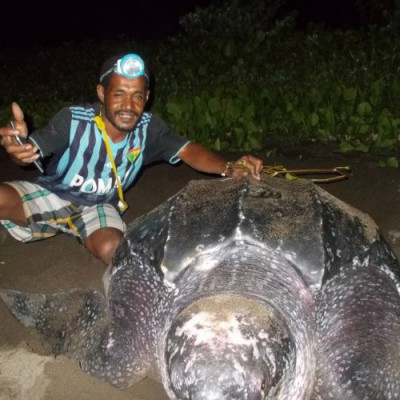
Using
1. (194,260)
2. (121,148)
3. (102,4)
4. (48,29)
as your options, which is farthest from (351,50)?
(102,4)

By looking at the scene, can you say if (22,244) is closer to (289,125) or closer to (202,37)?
(289,125)

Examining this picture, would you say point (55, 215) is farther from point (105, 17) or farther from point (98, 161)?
point (105, 17)

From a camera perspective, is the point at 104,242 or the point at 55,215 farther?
the point at 55,215

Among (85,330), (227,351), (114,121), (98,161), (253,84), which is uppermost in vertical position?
(114,121)

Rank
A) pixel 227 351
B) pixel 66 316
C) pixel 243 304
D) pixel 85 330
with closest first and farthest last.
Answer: pixel 227 351
pixel 243 304
pixel 85 330
pixel 66 316

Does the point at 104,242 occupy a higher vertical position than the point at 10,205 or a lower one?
lower

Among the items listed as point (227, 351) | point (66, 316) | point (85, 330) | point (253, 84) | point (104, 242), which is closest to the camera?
point (227, 351)

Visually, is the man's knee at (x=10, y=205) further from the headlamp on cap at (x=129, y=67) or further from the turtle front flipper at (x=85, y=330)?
the headlamp on cap at (x=129, y=67)

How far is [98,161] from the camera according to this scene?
2387 millimetres

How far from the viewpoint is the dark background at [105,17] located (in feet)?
42.5

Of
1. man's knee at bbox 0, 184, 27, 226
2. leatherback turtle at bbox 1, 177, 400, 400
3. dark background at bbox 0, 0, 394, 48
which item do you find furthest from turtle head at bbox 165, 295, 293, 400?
dark background at bbox 0, 0, 394, 48

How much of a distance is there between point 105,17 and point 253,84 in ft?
42.3

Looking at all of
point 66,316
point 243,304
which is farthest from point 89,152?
point 243,304

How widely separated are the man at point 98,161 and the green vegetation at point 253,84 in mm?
1247
